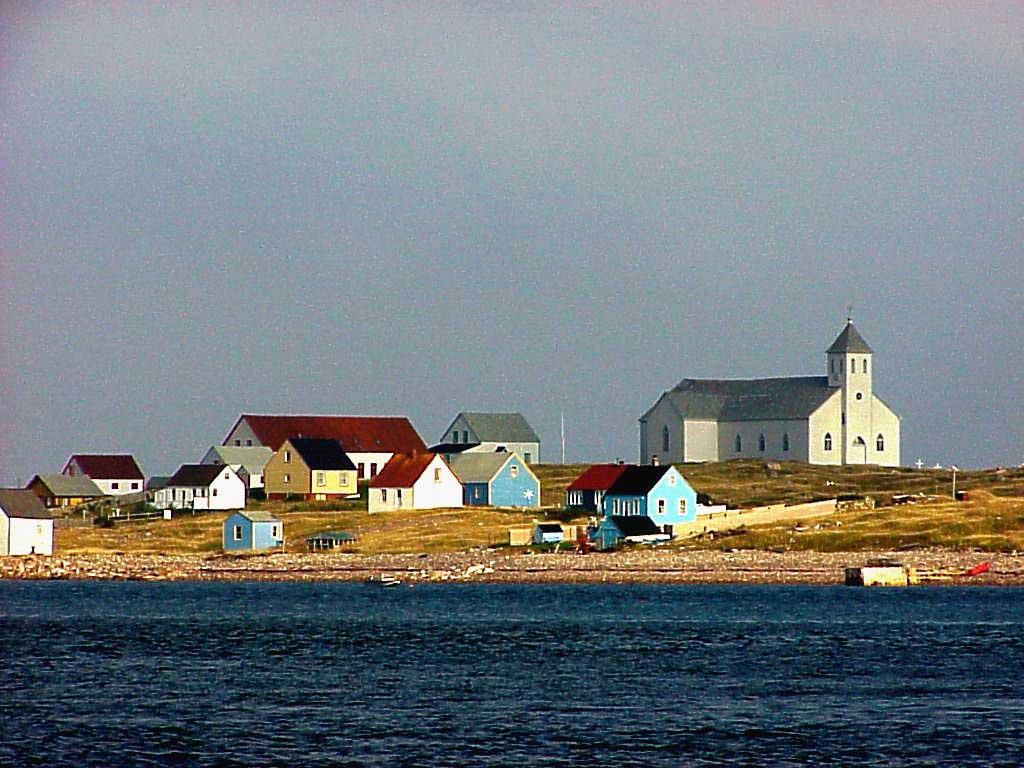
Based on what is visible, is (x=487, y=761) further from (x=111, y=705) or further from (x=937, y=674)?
(x=937, y=674)

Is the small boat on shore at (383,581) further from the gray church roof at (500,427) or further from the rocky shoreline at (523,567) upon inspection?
the gray church roof at (500,427)

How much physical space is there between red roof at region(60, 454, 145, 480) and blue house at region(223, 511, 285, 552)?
4081cm

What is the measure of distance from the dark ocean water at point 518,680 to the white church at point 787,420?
62697 mm

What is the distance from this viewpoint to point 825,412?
141 metres

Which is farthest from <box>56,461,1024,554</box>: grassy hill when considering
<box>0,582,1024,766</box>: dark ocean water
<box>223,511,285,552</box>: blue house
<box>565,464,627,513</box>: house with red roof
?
<box>0,582,1024,766</box>: dark ocean water

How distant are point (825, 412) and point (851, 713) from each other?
102 m

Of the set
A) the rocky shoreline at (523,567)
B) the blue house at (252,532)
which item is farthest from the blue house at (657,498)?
the blue house at (252,532)

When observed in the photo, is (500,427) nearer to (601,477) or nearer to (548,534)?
(601,477)

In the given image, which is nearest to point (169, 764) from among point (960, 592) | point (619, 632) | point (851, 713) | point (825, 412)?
point (851, 713)

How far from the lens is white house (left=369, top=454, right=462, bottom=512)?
113312 millimetres

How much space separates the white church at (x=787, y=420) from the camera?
142 metres

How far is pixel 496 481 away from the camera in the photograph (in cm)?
11794

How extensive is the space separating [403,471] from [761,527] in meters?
25.7

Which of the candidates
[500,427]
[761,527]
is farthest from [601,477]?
[500,427]
